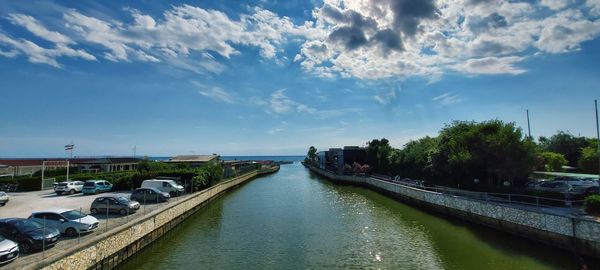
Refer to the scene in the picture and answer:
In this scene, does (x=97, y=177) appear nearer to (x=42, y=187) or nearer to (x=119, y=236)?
(x=42, y=187)

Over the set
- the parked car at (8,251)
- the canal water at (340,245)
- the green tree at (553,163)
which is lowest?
the canal water at (340,245)

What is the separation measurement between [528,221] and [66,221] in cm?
2898

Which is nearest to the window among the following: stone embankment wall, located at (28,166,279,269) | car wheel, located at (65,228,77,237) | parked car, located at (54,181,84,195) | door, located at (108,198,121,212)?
car wheel, located at (65,228,77,237)

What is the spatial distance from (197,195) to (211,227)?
10.3 metres

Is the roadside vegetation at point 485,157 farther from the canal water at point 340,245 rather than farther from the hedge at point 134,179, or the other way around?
the hedge at point 134,179

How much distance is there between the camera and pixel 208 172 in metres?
51.7

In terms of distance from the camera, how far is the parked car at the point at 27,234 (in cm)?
1731

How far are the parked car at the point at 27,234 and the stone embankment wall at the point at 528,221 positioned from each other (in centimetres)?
2784

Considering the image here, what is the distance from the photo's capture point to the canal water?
2056cm

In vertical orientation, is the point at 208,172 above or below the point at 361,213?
above

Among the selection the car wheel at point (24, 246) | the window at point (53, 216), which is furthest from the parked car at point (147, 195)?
the car wheel at point (24, 246)

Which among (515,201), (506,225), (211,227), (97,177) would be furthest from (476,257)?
(97,177)

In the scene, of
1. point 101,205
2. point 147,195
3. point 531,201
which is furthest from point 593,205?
point 147,195

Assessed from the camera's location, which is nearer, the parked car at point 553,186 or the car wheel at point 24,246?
the car wheel at point 24,246
